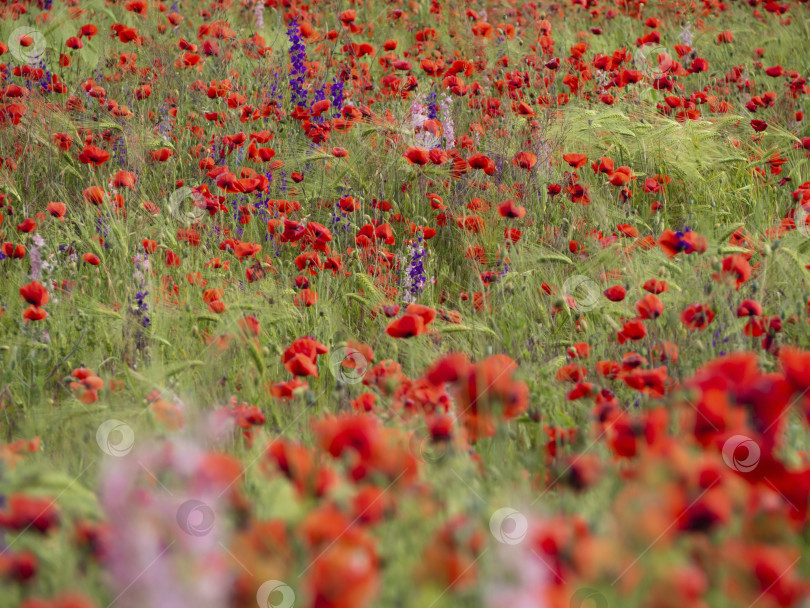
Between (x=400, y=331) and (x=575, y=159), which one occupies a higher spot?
(x=400, y=331)

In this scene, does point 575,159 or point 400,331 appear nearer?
point 400,331

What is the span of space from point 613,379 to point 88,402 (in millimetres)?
1290

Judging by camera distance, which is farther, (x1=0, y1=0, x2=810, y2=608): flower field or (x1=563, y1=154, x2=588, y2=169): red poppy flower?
(x1=563, y1=154, x2=588, y2=169): red poppy flower

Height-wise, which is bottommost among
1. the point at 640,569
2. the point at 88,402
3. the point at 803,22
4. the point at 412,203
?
the point at 803,22

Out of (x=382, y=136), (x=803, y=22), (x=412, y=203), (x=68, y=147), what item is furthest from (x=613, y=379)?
(x=803, y=22)

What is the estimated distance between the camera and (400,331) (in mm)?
1697

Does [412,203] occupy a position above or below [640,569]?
below

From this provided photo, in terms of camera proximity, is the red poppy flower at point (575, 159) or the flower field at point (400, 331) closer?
the flower field at point (400, 331)

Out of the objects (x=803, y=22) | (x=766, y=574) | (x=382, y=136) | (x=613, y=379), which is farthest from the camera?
(x=803, y=22)

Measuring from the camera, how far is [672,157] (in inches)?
133

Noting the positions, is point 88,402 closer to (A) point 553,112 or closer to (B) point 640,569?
(B) point 640,569

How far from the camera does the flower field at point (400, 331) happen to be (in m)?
0.95

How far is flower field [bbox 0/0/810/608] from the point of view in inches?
37.3

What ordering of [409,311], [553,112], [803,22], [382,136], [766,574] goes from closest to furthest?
1. [766,574]
2. [409,311]
3. [382,136]
4. [553,112]
5. [803,22]
